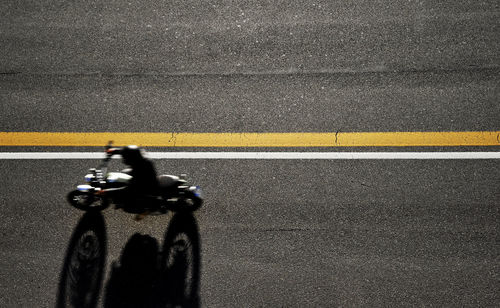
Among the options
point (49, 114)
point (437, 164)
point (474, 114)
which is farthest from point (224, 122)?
point (474, 114)

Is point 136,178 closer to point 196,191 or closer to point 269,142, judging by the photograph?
point 196,191

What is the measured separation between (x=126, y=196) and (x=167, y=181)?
0.49 metres

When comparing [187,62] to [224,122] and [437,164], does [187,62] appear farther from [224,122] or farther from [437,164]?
[437,164]

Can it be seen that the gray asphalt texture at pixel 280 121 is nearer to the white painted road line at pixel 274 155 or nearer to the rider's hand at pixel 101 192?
the white painted road line at pixel 274 155

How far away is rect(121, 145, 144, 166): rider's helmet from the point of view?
4.89 m

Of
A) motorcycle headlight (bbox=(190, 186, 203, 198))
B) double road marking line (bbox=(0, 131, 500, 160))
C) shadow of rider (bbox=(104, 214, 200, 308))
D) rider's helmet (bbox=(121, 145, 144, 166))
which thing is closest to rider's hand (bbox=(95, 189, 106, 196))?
rider's helmet (bbox=(121, 145, 144, 166))

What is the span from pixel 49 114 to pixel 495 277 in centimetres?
595

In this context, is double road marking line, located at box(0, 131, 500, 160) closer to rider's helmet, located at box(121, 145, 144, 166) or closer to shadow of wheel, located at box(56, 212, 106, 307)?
shadow of wheel, located at box(56, 212, 106, 307)

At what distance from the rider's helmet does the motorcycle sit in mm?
271

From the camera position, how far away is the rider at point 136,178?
4949 millimetres

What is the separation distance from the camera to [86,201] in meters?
5.78

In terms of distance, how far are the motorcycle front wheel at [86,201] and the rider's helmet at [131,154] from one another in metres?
1.02

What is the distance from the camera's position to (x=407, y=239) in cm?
566

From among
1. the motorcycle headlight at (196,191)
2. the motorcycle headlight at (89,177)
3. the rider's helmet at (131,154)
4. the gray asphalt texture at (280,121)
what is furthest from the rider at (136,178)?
the gray asphalt texture at (280,121)
